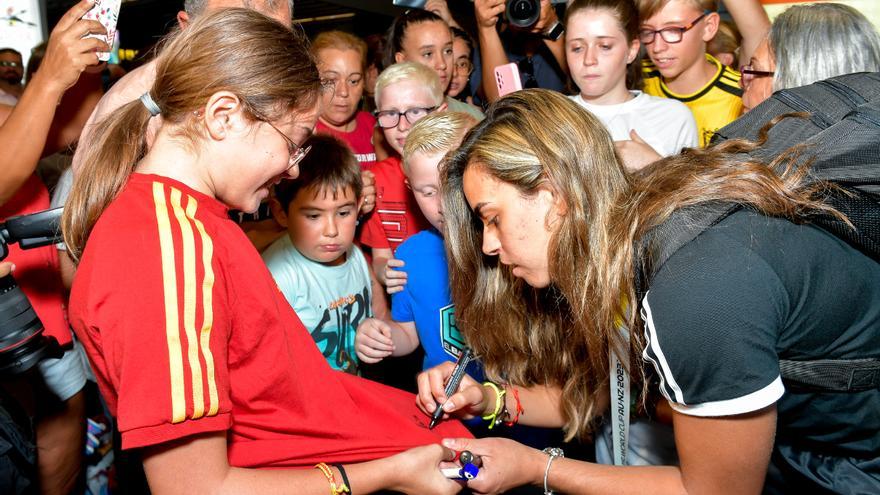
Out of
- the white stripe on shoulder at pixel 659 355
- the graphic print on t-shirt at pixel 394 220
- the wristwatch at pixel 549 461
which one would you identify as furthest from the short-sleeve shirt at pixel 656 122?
the white stripe on shoulder at pixel 659 355

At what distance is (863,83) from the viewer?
1.48 metres

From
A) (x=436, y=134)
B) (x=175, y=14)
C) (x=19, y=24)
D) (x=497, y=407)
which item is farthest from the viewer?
(x=175, y=14)

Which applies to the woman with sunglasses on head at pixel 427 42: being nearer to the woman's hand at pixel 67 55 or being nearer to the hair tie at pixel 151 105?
the woman's hand at pixel 67 55

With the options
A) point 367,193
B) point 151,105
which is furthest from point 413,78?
point 151,105

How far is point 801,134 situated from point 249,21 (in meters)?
1.15

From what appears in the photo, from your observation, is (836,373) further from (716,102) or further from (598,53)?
(716,102)

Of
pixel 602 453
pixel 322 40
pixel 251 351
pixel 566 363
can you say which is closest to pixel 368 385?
pixel 251 351

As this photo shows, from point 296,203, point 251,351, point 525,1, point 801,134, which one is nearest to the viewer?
point 251,351

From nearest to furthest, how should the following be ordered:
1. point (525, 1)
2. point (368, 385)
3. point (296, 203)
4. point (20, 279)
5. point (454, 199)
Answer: point (368, 385) → point (454, 199) → point (20, 279) → point (296, 203) → point (525, 1)

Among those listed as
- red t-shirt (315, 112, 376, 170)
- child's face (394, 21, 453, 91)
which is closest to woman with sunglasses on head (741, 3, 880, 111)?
child's face (394, 21, 453, 91)

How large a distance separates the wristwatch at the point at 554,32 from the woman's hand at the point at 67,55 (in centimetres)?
198

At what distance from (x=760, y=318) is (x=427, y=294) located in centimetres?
123

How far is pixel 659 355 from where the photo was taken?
1.24m

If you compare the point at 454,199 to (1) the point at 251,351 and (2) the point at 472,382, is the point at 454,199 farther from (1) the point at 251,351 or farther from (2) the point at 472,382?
(1) the point at 251,351
